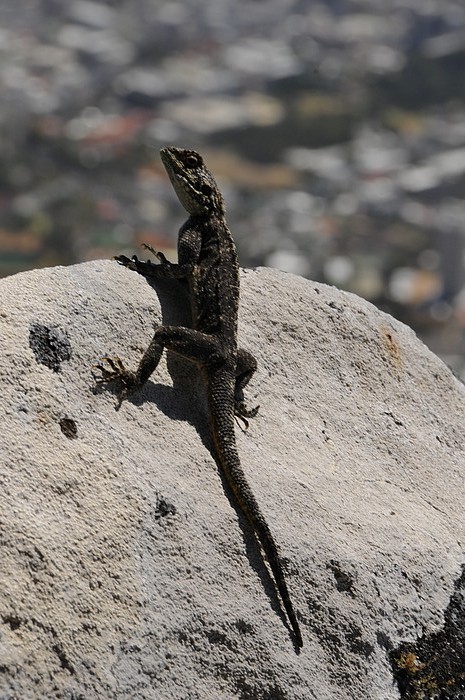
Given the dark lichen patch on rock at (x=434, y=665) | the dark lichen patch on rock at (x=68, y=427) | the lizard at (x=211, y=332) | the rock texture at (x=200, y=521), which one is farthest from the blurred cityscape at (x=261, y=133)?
the dark lichen patch on rock at (x=434, y=665)

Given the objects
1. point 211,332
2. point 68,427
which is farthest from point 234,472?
point 211,332

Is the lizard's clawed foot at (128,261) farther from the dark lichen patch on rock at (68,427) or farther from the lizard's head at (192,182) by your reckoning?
the dark lichen patch on rock at (68,427)

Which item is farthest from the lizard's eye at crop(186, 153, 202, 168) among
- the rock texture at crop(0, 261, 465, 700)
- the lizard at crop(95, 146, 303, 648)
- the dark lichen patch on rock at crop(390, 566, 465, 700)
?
the dark lichen patch on rock at crop(390, 566, 465, 700)

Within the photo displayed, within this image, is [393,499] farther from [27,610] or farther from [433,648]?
[27,610]

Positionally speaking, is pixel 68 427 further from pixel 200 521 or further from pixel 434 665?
pixel 434 665

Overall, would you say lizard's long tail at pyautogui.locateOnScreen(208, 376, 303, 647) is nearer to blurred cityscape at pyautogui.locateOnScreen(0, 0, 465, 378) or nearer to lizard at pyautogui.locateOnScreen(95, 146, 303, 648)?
lizard at pyautogui.locateOnScreen(95, 146, 303, 648)

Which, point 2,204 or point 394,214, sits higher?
point 394,214

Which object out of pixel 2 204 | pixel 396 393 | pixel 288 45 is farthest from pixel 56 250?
pixel 288 45
